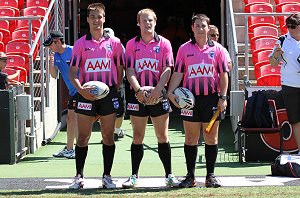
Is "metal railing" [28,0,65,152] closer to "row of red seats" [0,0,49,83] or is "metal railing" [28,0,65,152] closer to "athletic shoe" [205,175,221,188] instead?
"row of red seats" [0,0,49,83]

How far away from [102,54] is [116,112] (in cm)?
64

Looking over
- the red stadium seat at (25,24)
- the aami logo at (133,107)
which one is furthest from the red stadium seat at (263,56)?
the aami logo at (133,107)

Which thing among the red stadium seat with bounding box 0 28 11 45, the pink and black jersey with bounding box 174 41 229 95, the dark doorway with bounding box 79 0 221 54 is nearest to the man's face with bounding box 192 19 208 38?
the pink and black jersey with bounding box 174 41 229 95

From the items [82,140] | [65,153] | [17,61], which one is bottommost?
[65,153]

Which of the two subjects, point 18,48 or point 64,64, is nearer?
point 64,64

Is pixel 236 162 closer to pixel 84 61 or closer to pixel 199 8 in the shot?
pixel 84 61

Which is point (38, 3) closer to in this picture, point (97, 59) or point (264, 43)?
point (264, 43)

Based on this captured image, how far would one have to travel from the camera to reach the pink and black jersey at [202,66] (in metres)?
9.14

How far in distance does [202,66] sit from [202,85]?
0.66ft

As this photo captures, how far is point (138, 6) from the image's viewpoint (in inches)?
892

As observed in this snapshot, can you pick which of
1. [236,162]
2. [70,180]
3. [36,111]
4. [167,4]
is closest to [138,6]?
[167,4]

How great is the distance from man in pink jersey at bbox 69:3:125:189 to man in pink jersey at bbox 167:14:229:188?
0.63m

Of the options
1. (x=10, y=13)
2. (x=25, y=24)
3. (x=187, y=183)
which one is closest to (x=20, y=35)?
(x=25, y=24)

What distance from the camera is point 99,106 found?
9109 mm
